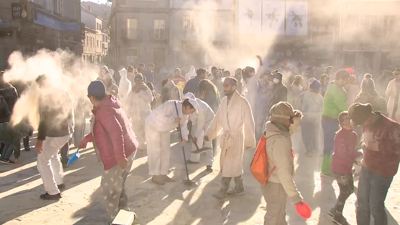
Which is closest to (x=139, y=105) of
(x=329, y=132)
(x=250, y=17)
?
(x=329, y=132)

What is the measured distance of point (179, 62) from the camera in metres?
34.4

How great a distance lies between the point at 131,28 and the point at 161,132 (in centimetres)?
2942

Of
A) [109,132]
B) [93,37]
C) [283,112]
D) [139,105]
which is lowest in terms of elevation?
[139,105]

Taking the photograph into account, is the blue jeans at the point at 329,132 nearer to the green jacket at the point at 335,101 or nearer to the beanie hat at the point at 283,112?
the green jacket at the point at 335,101

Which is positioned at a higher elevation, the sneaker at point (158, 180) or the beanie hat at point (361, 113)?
the beanie hat at point (361, 113)

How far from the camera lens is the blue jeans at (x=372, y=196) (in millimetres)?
4027

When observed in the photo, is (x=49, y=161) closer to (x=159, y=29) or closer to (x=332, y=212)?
(x=332, y=212)

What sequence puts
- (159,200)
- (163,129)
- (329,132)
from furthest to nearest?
1. (329,132)
2. (163,129)
3. (159,200)

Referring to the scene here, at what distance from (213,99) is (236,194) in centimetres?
275

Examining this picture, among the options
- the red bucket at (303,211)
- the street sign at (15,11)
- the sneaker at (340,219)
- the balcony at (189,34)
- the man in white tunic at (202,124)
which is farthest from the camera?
the balcony at (189,34)

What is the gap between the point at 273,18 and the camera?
111ft

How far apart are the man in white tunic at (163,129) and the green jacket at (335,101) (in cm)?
248

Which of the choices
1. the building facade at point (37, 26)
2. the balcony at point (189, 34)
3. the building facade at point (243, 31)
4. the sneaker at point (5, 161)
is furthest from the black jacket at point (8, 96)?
the balcony at point (189, 34)

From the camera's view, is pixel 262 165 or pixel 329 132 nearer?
pixel 262 165
